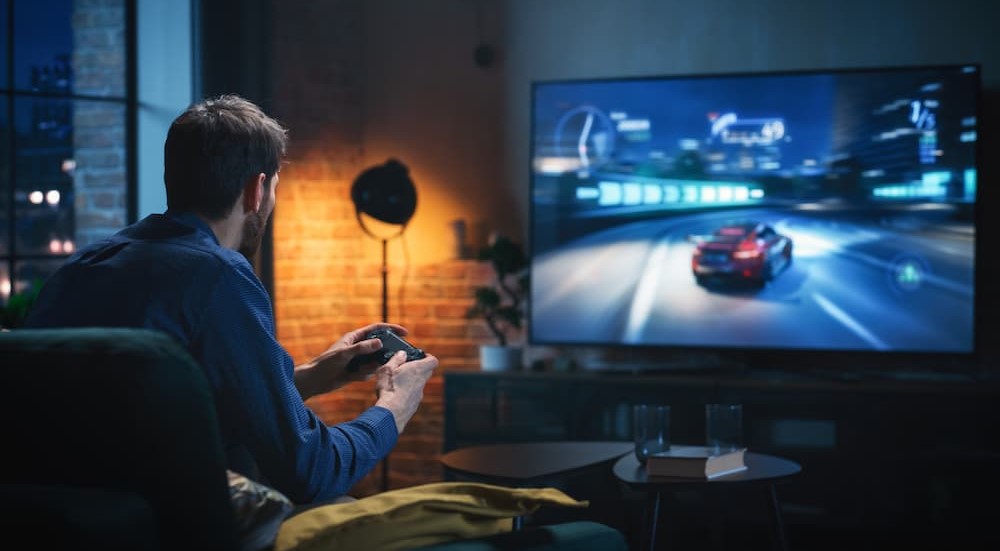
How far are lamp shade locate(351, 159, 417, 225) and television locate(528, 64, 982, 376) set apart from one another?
0.55m

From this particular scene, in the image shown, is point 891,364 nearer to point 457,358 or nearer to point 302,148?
point 457,358

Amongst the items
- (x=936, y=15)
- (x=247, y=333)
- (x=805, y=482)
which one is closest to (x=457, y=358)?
(x=805, y=482)

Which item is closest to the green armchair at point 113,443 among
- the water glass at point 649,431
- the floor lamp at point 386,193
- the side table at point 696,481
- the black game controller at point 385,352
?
the black game controller at point 385,352

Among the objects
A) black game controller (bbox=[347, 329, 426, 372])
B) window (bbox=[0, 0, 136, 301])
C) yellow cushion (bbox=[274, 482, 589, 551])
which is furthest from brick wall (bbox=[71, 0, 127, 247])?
yellow cushion (bbox=[274, 482, 589, 551])

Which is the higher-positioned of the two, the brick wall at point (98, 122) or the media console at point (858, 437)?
the brick wall at point (98, 122)

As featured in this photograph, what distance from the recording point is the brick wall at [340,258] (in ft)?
16.0

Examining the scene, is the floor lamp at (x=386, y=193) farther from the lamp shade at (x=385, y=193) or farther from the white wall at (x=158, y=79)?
the white wall at (x=158, y=79)

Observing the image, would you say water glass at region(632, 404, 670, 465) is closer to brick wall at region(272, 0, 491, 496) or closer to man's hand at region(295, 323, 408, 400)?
man's hand at region(295, 323, 408, 400)

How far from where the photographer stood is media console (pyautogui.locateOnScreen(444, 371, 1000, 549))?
4145mm

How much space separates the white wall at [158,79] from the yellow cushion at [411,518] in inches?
126

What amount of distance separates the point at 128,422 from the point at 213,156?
0.66m

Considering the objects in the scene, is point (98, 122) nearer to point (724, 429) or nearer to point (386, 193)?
point (386, 193)

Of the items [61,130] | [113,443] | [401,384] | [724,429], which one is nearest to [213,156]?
[401,384]

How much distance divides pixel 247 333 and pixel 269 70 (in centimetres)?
335
